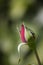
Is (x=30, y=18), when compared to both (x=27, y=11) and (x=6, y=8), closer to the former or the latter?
(x=27, y=11)

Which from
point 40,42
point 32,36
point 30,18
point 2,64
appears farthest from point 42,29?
point 32,36

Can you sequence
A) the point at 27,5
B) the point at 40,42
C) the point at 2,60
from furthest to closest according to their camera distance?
the point at 27,5, the point at 2,60, the point at 40,42

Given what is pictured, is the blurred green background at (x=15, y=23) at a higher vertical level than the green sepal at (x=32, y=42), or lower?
higher

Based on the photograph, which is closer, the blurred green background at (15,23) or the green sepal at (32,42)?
the green sepal at (32,42)

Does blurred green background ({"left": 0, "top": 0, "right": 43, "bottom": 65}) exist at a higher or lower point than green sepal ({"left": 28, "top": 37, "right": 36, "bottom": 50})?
higher

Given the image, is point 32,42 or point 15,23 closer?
point 32,42

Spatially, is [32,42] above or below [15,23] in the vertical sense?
below

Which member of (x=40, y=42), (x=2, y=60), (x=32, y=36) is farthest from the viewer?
(x=2, y=60)

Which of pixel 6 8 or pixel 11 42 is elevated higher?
pixel 6 8
